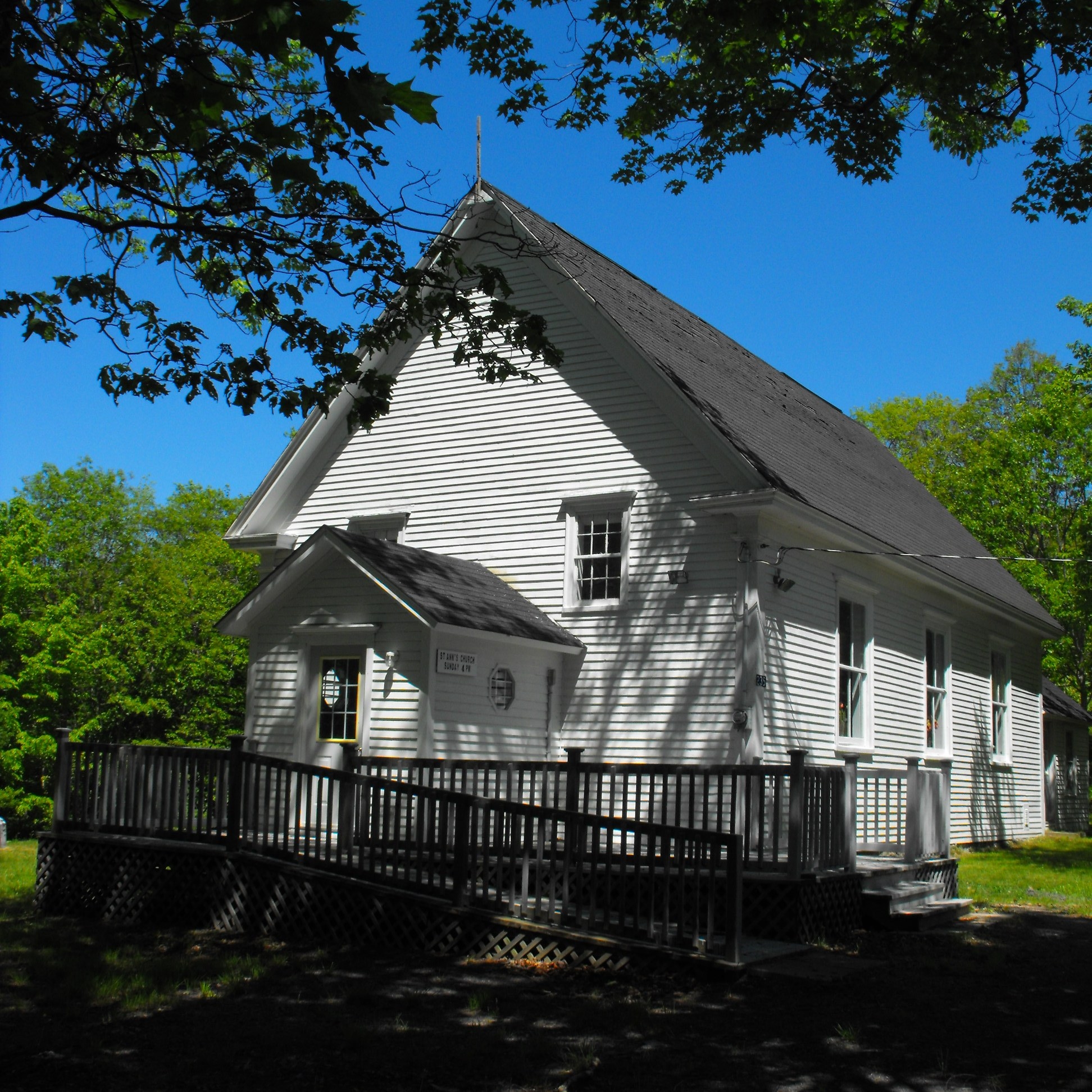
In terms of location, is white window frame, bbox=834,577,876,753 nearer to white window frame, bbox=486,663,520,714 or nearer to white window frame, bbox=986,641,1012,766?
white window frame, bbox=486,663,520,714

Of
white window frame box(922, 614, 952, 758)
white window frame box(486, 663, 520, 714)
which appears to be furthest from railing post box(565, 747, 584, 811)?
white window frame box(922, 614, 952, 758)

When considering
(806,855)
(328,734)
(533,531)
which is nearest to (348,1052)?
(806,855)

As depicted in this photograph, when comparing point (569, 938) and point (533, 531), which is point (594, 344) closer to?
point (533, 531)

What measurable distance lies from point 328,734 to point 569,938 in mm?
6144

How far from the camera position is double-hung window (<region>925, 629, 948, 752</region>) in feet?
62.8

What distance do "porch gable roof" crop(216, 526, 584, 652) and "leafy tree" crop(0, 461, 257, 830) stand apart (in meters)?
20.1

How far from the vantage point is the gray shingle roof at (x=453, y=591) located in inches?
513

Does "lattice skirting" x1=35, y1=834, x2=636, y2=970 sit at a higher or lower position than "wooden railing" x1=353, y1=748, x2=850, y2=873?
lower

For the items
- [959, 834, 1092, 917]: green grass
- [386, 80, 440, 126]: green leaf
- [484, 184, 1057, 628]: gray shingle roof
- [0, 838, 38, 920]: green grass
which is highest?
[484, 184, 1057, 628]: gray shingle roof

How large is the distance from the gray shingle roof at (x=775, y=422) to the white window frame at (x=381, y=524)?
4244 millimetres

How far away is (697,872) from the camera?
8586 mm

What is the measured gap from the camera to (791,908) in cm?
1013

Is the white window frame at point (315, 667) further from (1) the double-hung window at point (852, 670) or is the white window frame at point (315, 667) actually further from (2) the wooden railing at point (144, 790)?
(1) the double-hung window at point (852, 670)

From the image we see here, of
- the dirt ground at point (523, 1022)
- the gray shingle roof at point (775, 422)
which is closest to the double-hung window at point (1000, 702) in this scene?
the gray shingle roof at point (775, 422)
